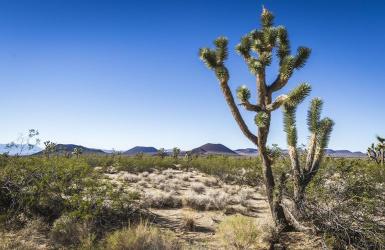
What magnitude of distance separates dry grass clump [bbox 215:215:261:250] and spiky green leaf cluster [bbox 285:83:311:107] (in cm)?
279

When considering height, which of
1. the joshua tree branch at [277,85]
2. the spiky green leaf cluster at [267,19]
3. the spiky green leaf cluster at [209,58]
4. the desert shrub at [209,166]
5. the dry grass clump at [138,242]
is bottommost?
the dry grass clump at [138,242]

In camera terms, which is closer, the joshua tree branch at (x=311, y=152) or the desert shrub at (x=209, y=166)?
the joshua tree branch at (x=311, y=152)

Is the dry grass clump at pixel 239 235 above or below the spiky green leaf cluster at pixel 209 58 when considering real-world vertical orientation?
below

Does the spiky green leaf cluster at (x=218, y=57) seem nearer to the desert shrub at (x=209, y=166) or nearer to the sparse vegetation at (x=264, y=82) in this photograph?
the sparse vegetation at (x=264, y=82)

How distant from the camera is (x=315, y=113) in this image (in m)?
9.07

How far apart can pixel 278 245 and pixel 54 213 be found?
16.4 ft

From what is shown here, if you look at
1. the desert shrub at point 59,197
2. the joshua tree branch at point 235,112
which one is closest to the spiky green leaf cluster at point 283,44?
the joshua tree branch at point 235,112

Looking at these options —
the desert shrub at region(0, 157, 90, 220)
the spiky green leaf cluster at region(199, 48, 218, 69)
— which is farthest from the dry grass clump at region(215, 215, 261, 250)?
the spiky green leaf cluster at region(199, 48, 218, 69)

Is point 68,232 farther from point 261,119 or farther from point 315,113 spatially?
point 315,113

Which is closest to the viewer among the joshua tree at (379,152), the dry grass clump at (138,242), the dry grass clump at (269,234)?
the dry grass clump at (138,242)

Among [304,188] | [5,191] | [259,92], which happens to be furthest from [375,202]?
[5,191]

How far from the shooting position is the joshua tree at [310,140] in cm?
860

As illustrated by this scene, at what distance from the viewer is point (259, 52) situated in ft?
29.0

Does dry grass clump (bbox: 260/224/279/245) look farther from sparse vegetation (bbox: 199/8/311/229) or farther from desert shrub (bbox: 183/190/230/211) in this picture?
desert shrub (bbox: 183/190/230/211)
